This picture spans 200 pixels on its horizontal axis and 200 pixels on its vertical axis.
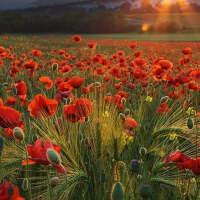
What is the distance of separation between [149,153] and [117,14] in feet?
132

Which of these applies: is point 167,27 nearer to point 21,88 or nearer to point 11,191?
point 21,88

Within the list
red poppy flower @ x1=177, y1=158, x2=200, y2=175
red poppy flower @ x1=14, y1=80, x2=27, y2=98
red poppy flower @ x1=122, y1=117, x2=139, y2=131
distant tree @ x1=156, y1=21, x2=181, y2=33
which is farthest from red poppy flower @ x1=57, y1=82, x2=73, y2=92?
distant tree @ x1=156, y1=21, x2=181, y2=33

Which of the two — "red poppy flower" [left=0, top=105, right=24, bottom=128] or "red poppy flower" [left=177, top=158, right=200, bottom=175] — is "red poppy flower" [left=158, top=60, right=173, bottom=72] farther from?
"red poppy flower" [left=177, top=158, right=200, bottom=175]

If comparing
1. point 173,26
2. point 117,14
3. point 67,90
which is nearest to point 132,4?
point 117,14

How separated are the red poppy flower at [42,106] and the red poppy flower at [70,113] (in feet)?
0.16

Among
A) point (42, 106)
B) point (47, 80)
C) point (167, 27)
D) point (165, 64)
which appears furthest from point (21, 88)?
point (167, 27)

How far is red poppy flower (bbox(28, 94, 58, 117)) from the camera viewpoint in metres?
1.51

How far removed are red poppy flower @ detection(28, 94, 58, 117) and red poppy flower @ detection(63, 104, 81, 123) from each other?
0.05 meters

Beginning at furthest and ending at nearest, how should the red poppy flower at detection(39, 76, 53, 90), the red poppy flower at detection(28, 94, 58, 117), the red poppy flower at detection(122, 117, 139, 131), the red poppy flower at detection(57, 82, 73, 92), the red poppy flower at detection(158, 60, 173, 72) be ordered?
the red poppy flower at detection(158, 60, 173, 72) → the red poppy flower at detection(39, 76, 53, 90) → the red poppy flower at detection(57, 82, 73, 92) → the red poppy flower at detection(122, 117, 139, 131) → the red poppy flower at detection(28, 94, 58, 117)

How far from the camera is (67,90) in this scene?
2273mm

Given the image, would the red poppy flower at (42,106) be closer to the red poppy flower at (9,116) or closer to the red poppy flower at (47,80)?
the red poppy flower at (9,116)

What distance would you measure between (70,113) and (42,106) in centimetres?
13

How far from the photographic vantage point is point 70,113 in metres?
1.55

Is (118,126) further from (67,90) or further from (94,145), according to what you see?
(67,90)
